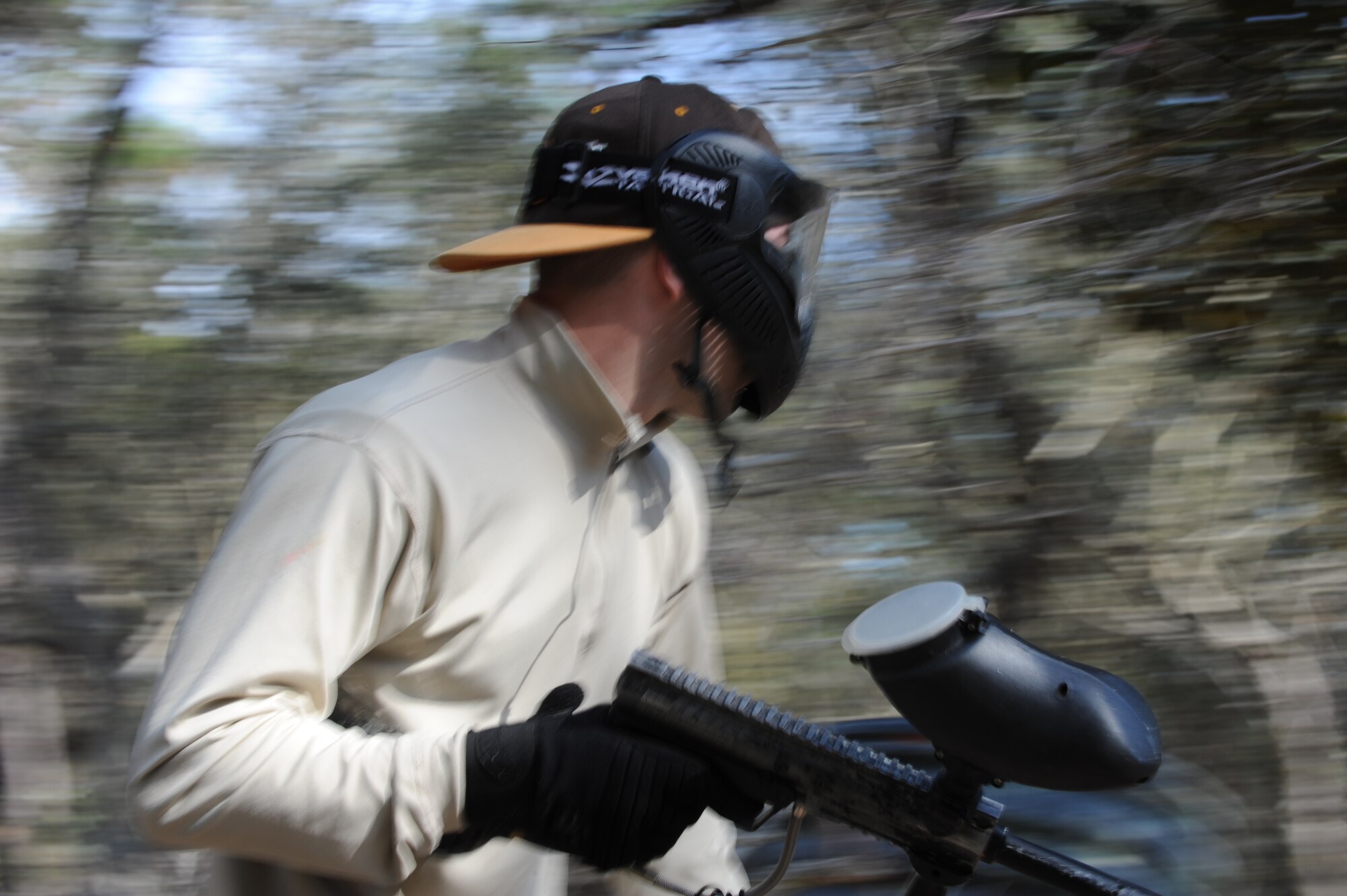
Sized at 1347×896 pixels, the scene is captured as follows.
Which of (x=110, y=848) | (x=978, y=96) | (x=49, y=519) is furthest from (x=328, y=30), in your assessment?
(x=110, y=848)

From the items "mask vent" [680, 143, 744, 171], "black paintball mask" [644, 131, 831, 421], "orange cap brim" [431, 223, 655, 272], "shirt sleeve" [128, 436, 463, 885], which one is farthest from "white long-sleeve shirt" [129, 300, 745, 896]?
"mask vent" [680, 143, 744, 171]

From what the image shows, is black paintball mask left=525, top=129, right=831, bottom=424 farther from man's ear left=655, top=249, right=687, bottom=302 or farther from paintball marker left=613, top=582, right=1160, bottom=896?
paintball marker left=613, top=582, right=1160, bottom=896

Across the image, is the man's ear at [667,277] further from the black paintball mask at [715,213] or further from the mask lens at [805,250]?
the mask lens at [805,250]

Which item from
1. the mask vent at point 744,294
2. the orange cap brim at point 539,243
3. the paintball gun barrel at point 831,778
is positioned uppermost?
the orange cap brim at point 539,243

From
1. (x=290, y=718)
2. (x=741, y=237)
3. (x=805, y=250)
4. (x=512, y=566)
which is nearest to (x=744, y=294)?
(x=741, y=237)

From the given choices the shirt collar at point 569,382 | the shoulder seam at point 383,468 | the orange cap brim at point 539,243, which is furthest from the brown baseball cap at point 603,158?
the shoulder seam at point 383,468

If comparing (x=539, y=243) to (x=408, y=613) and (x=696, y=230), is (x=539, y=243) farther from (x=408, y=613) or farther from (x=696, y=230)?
(x=408, y=613)

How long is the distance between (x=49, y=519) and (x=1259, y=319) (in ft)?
13.4

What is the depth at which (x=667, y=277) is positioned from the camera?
5.73 ft

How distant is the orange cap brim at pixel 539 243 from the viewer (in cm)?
164

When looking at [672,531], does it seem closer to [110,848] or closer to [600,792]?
[600,792]

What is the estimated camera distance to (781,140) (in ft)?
12.0

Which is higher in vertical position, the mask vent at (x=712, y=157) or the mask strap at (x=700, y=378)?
the mask vent at (x=712, y=157)

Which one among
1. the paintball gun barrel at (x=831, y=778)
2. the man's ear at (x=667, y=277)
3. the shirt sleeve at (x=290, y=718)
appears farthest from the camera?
the man's ear at (x=667, y=277)
